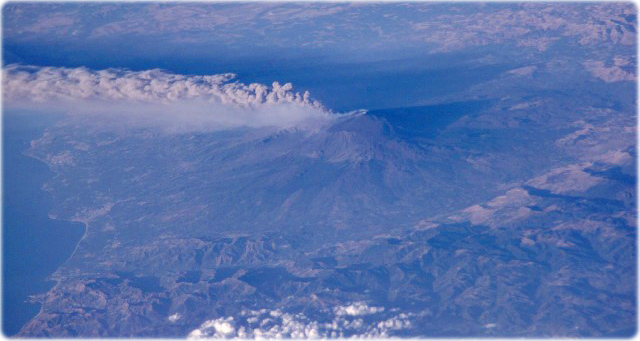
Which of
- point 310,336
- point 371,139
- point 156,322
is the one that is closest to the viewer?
point 310,336

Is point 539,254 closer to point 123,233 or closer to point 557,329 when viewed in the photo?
point 557,329

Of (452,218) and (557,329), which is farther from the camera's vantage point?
(452,218)

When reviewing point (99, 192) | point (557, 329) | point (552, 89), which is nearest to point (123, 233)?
point (99, 192)

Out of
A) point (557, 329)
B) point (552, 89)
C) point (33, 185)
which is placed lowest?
point (557, 329)

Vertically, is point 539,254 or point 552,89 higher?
point 552,89

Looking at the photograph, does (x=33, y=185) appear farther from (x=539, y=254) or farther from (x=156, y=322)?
(x=539, y=254)

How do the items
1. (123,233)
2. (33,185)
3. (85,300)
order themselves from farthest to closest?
(33,185) < (123,233) < (85,300)

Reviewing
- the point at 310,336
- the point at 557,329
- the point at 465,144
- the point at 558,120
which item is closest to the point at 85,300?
the point at 310,336
